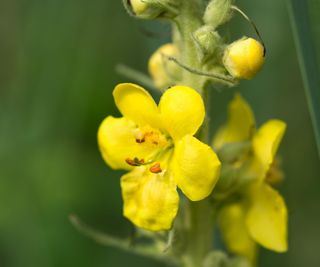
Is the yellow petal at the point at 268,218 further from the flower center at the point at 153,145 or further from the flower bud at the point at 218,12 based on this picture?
the flower bud at the point at 218,12

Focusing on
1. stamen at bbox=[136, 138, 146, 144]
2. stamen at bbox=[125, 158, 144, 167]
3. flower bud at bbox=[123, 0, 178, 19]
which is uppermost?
flower bud at bbox=[123, 0, 178, 19]

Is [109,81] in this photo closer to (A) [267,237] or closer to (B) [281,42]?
(B) [281,42]

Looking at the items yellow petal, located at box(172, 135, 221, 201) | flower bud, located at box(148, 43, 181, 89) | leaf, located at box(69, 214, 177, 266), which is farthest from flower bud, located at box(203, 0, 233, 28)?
leaf, located at box(69, 214, 177, 266)

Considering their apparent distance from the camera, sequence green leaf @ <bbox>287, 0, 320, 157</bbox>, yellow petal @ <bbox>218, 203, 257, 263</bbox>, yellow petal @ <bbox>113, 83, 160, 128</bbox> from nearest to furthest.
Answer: green leaf @ <bbox>287, 0, 320, 157</bbox>, yellow petal @ <bbox>113, 83, 160, 128</bbox>, yellow petal @ <bbox>218, 203, 257, 263</bbox>

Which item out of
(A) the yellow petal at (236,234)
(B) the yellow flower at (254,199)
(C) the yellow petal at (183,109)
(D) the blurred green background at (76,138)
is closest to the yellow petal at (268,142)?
(B) the yellow flower at (254,199)

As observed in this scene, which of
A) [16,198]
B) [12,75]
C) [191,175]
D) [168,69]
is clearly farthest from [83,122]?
[191,175]

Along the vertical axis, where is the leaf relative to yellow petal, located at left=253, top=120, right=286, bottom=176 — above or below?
below

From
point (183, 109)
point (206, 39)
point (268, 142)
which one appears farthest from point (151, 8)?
point (268, 142)

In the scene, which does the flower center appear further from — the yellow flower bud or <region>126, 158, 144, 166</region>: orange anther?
the yellow flower bud
